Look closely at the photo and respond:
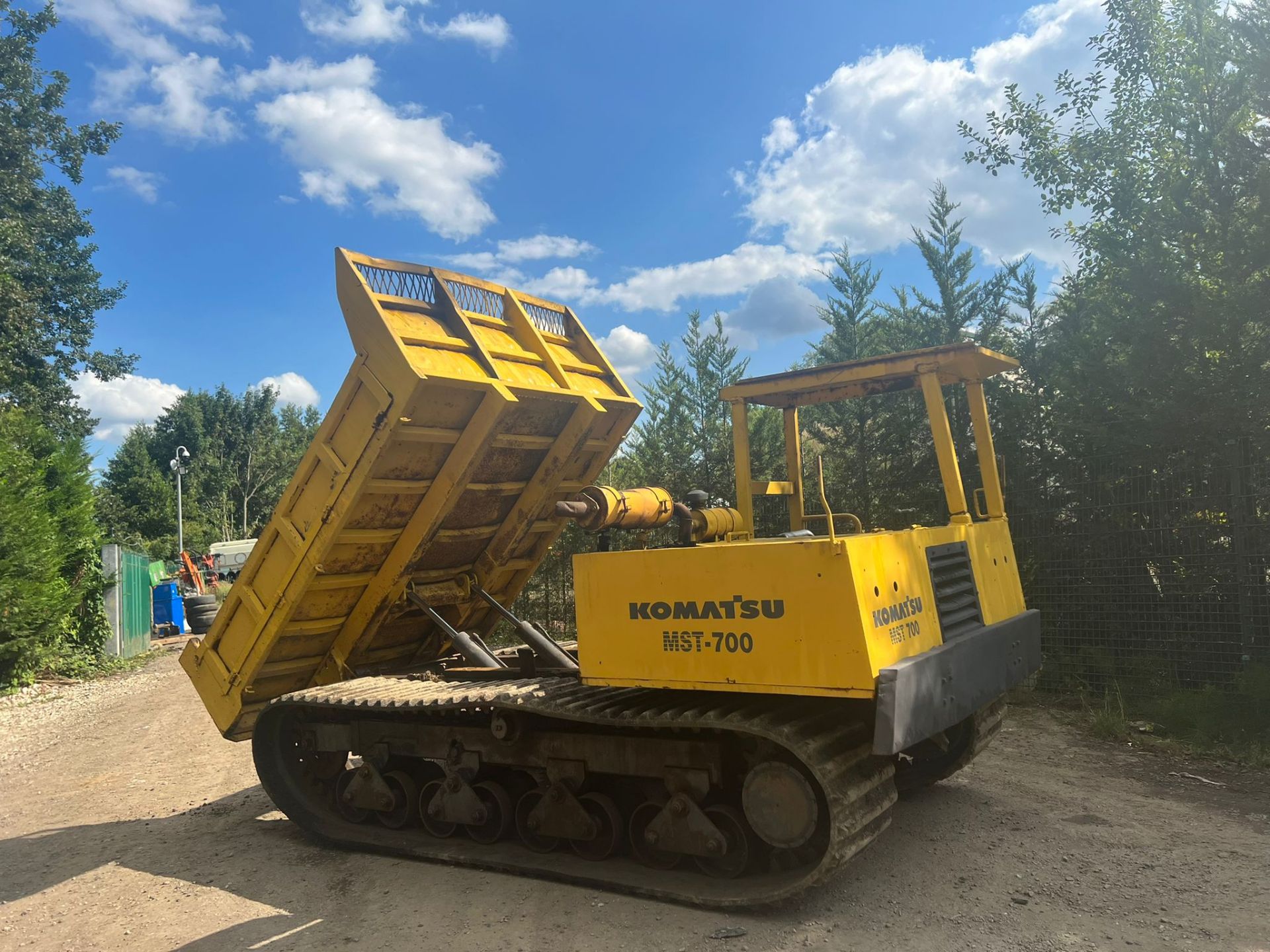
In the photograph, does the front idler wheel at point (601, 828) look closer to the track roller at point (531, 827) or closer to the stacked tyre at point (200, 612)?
the track roller at point (531, 827)

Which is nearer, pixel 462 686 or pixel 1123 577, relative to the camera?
pixel 462 686

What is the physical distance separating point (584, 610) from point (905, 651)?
1.55 m

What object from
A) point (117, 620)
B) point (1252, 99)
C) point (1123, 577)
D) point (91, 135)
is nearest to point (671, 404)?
point (1123, 577)

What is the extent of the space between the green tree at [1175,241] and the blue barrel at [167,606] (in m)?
21.2

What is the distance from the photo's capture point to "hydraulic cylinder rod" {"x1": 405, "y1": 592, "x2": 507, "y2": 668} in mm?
5828

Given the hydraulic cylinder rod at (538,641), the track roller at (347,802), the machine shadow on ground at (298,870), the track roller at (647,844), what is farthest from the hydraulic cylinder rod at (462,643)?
the track roller at (647,844)

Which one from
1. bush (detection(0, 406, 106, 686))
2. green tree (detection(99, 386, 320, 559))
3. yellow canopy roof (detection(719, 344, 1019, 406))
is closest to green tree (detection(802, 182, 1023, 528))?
yellow canopy roof (detection(719, 344, 1019, 406))

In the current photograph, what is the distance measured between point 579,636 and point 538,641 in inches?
70.0

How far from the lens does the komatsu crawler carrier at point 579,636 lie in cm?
382

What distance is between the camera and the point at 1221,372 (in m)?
7.49

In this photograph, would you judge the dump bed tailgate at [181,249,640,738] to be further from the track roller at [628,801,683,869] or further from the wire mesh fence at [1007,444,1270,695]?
the wire mesh fence at [1007,444,1270,695]

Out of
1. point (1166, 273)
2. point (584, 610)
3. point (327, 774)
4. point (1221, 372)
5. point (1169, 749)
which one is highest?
point (1166, 273)

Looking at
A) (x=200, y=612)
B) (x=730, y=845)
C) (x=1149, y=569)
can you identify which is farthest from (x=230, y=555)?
(x=730, y=845)

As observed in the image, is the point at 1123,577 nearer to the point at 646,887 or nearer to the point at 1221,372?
the point at 1221,372
